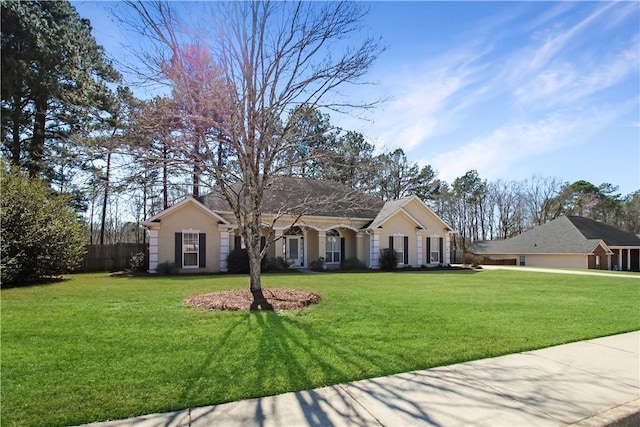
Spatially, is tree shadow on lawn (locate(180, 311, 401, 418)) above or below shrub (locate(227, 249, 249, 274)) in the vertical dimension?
below

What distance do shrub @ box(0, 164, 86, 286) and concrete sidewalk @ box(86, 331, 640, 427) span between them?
39.2 ft

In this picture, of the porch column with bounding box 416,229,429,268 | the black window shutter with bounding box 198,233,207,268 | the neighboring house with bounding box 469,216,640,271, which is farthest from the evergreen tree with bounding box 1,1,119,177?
the neighboring house with bounding box 469,216,640,271

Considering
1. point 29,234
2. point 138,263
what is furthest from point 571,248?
point 29,234

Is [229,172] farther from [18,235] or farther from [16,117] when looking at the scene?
[16,117]

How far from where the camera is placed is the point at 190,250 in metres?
19.4

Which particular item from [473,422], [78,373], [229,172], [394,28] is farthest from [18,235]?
[473,422]

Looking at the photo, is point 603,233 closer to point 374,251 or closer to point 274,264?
point 374,251

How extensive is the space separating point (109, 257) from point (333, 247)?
43.4 feet

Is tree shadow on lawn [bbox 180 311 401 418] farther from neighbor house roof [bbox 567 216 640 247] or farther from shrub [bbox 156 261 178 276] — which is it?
neighbor house roof [bbox 567 216 640 247]

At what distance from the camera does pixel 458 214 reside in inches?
1976

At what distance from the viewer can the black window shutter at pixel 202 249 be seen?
64.2 ft

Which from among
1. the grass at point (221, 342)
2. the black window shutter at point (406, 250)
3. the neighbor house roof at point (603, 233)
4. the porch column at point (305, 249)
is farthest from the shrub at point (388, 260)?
the neighbor house roof at point (603, 233)

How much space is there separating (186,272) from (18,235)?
7537 mm

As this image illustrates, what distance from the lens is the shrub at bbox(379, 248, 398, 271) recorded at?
77.8 ft
